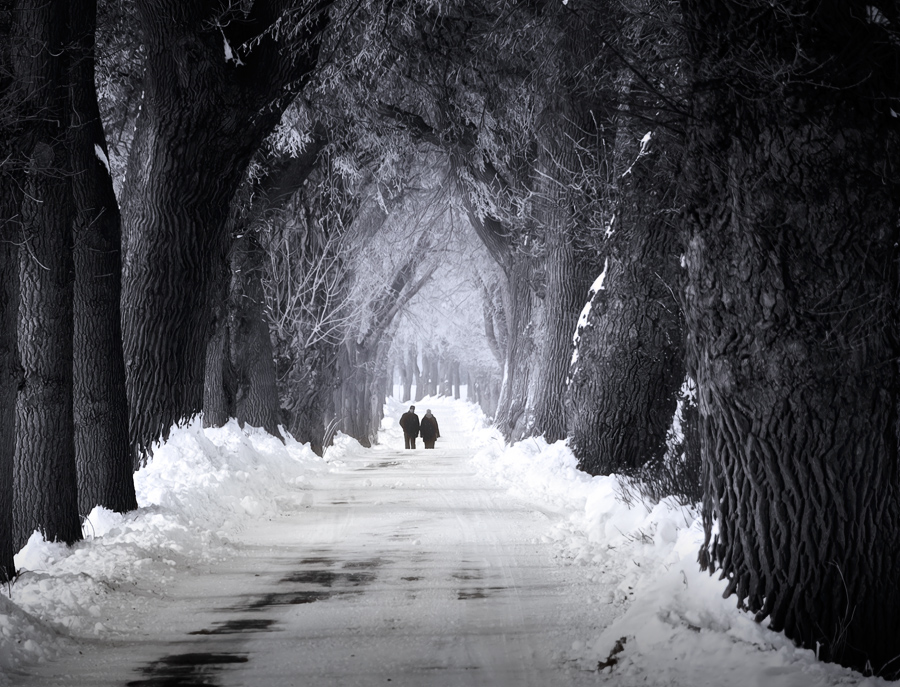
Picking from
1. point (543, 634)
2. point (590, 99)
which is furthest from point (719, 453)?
point (590, 99)

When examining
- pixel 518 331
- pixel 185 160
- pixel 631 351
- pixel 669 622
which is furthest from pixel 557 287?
pixel 669 622

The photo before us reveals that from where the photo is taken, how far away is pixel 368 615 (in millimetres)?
6684

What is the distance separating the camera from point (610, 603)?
6.86 metres

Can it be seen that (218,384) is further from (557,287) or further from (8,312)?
(8,312)

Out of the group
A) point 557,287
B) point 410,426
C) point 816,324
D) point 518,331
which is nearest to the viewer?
point 816,324

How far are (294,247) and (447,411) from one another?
5700 cm

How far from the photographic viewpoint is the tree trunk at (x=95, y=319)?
9.47 meters

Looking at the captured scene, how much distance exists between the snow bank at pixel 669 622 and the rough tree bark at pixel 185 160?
5594 millimetres

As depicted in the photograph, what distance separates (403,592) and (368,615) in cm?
83

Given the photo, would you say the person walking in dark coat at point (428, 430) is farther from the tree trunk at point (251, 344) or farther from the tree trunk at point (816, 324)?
the tree trunk at point (816, 324)

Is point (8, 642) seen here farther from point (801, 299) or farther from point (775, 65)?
point (775, 65)

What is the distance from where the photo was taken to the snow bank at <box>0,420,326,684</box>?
6.04 metres

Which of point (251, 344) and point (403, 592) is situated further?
point (251, 344)

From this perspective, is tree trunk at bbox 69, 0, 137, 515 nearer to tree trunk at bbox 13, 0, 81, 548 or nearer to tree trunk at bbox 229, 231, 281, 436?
tree trunk at bbox 13, 0, 81, 548
